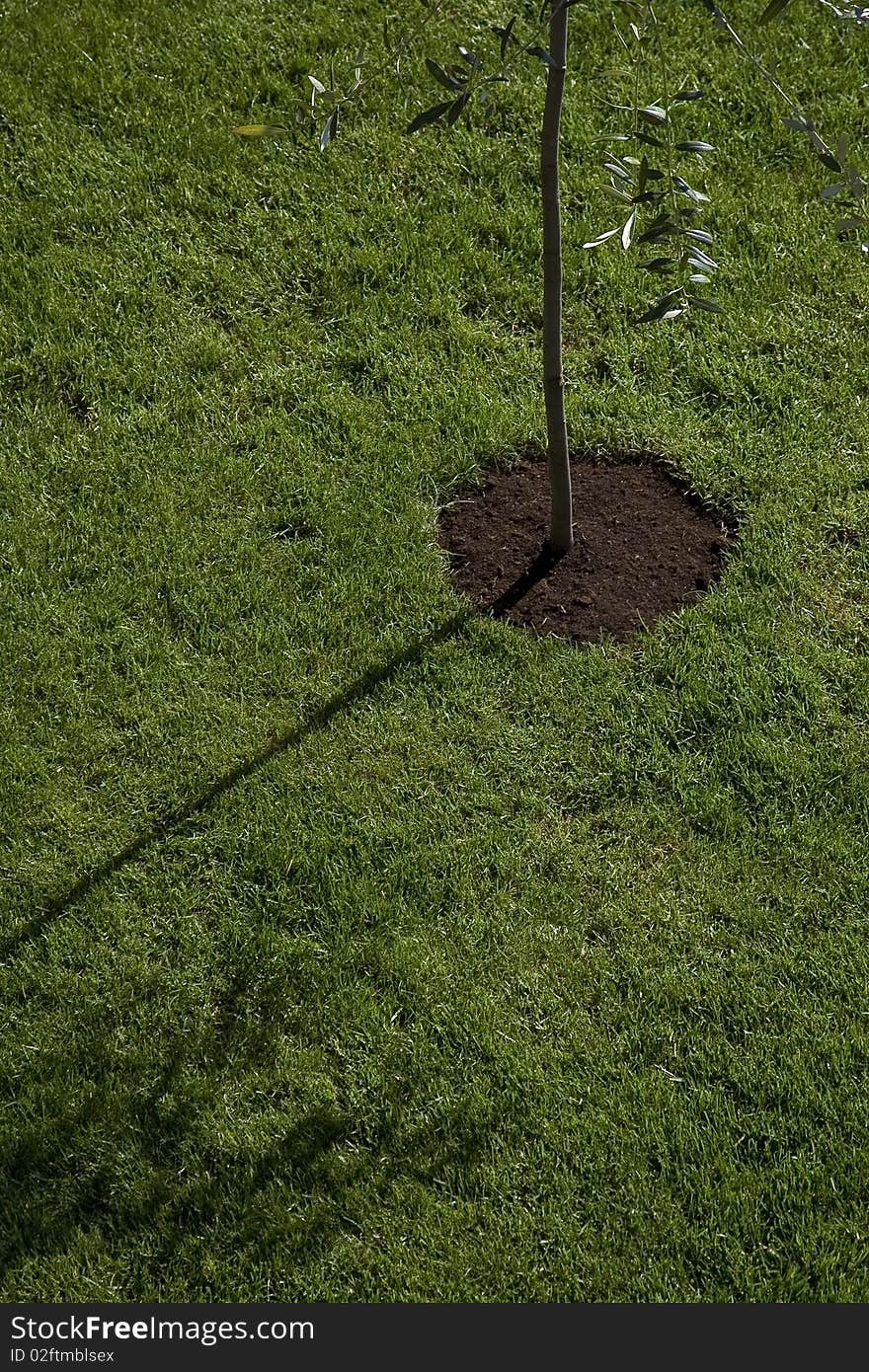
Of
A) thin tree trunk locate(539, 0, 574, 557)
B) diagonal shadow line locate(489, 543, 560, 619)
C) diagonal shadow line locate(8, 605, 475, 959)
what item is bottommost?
diagonal shadow line locate(8, 605, 475, 959)

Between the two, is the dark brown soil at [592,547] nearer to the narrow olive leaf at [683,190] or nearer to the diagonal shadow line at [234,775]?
the diagonal shadow line at [234,775]

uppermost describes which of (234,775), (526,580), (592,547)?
(592,547)

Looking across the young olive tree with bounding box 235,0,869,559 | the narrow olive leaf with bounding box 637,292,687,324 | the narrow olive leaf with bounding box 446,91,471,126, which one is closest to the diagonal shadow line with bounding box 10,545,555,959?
the young olive tree with bounding box 235,0,869,559

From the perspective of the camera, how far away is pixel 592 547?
5.48 m

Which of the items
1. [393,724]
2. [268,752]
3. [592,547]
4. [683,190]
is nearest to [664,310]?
[683,190]

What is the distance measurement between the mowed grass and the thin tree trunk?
47cm

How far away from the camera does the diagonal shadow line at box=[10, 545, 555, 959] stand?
456cm

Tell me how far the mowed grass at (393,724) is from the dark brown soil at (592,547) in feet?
0.36

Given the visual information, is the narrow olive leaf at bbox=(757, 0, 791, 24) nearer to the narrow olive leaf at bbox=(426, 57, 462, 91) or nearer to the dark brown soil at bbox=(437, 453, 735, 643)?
the narrow olive leaf at bbox=(426, 57, 462, 91)

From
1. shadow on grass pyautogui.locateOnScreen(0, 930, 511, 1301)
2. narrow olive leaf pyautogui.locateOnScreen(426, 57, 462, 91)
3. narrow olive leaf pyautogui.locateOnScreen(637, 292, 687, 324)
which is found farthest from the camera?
narrow olive leaf pyautogui.locateOnScreen(637, 292, 687, 324)

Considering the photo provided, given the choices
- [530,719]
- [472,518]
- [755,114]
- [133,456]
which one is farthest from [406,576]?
[755,114]

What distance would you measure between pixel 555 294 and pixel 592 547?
93cm

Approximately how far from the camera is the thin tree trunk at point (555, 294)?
174 inches

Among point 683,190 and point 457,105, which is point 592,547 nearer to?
point 683,190
